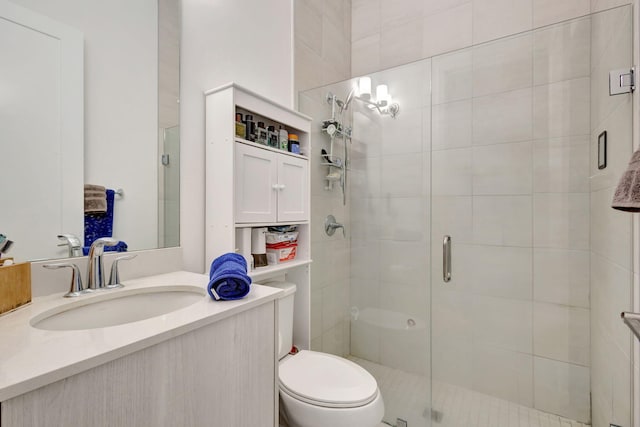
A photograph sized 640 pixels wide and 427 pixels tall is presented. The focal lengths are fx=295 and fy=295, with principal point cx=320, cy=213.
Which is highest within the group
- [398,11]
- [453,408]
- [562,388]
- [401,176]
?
[398,11]

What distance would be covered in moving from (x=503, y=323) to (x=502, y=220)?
0.59m

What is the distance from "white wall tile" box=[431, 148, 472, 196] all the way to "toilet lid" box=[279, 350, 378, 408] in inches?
43.8

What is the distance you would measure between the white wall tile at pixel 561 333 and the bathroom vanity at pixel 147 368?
1.51m

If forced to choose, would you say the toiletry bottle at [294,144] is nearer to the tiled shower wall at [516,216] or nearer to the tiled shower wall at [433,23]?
the tiled shower wall at [516,216]

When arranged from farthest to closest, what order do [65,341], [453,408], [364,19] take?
[364,19], [453,408], [65,341]

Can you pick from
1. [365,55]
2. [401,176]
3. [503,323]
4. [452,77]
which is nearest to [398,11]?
[365,55]

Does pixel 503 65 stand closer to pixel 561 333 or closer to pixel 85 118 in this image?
pixel 561 333

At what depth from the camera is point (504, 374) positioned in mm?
1675

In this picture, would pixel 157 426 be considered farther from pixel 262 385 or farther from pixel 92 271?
pixel 92 271

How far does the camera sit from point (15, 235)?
2.58 feet

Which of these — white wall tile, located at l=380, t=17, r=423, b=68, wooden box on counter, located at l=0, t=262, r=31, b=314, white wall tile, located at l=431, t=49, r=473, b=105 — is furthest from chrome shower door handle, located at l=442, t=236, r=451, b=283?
wooden box on counter, located at l=0, t=262, r=31, b=314

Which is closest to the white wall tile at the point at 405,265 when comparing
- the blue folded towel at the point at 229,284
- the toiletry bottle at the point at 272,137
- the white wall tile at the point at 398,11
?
the toiletry bottle at the point at 272,137

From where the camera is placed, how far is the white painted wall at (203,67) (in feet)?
3.97

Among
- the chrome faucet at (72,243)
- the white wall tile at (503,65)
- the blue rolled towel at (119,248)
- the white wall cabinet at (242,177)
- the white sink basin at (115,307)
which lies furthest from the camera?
the white wall tile at (503,65)
